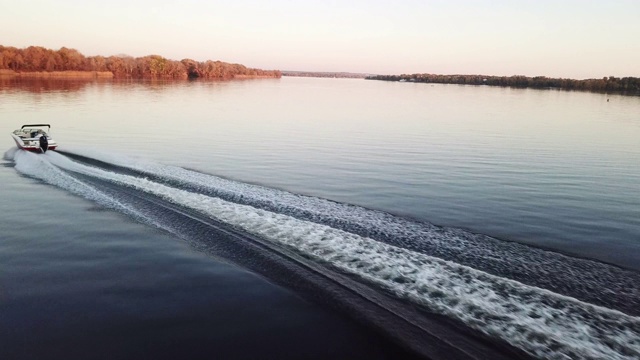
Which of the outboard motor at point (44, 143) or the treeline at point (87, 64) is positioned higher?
the treeline at point (87, 64)

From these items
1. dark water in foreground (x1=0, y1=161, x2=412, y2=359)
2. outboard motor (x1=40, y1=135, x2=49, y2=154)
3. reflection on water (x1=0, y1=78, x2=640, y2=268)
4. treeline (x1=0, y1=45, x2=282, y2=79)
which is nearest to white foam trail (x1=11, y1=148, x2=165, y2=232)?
outboard motor (x1=40, y1=135, x2=49, y2=154)

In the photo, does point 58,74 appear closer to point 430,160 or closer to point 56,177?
point 56,177

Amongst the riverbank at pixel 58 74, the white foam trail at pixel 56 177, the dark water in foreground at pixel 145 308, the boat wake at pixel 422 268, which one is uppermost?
the riverbank at pixel 58 74

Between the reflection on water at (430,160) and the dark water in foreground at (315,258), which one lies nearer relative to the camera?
the dark water in foreground at (315,258)

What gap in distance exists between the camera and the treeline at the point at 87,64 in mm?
133625

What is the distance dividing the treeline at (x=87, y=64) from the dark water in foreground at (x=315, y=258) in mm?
143860

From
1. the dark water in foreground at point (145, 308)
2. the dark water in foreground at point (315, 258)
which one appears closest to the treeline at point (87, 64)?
the dark water in foreground at point (315, 258)

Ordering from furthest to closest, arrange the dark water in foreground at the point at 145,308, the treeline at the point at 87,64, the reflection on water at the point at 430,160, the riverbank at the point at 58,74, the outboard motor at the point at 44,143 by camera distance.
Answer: the treeline at the point at 87,64, the riverbank at the point at 58,74, the outboard motor at the point at 44,143, the reflection on water at the point at 430,160, the dark water in foreground at the point at 145,308

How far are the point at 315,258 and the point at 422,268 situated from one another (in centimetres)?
230

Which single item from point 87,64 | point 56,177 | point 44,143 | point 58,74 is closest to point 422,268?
point 56,177

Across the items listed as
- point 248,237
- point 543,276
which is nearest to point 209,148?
point 248,237

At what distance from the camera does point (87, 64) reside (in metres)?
154

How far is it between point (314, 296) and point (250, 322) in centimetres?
133

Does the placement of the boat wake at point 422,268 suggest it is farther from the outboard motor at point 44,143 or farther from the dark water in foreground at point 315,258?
the outboard motor at point 44,143
